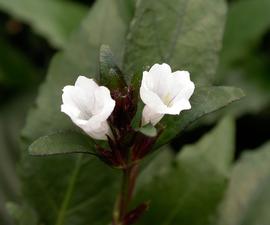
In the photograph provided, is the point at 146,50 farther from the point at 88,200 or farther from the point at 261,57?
the point at 261,57

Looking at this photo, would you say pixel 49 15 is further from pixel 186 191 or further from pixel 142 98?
pixel 142 98

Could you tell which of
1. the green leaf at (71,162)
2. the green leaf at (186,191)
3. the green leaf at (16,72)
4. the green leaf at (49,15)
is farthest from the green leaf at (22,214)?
the green leaf at (16,72)

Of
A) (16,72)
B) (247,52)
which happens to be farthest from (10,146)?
(247,52)

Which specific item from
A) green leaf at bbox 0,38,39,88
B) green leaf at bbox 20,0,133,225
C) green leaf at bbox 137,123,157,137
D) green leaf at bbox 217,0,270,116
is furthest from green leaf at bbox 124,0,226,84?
green leaf at bbox 0,38,39,88

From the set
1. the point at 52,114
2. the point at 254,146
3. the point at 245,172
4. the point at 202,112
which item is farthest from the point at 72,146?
the point at 254,146

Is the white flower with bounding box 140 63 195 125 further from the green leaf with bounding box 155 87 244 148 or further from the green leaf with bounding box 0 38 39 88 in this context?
the green leaf with bounding box 0 38 39 88

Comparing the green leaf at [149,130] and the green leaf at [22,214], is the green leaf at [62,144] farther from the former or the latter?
the green leaf at [22,214]
